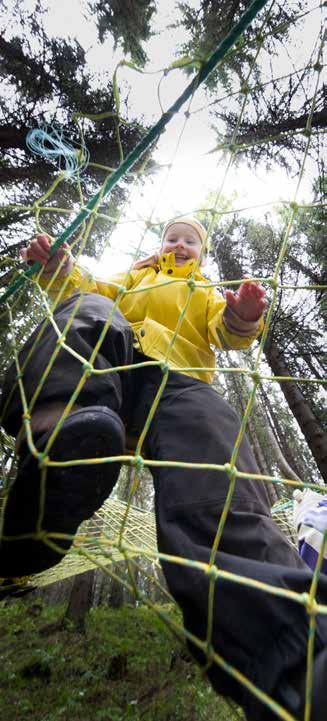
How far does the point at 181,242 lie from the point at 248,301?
0.67m

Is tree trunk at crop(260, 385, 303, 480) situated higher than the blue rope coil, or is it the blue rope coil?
tree trunk at crop(260, 385, 303, 480)

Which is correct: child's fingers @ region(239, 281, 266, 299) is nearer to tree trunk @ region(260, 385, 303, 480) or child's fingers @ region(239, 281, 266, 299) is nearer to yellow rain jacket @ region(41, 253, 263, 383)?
yellow rain jacket @ region(41, 253, 263, 383)

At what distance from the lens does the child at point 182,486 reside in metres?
0.58

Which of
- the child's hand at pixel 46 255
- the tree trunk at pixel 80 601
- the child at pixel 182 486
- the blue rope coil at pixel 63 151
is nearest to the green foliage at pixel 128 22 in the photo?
the blue rope coil at pixel 63 151

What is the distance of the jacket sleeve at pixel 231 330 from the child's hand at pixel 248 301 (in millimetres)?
20

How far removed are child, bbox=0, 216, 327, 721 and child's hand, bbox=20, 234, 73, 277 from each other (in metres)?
0.27

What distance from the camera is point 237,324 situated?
1177 mm

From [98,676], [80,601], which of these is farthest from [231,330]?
[80,601]

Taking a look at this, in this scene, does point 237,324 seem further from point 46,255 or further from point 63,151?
point 63,151

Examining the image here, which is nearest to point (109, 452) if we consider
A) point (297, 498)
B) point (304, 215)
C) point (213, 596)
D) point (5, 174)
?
point (213, 596)

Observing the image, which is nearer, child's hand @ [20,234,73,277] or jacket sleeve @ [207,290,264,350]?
jacket sleeve @ [207,290,264,350]

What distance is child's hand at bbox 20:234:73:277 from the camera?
1283 millimetres

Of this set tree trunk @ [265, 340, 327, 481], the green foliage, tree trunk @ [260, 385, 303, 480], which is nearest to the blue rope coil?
the green foliage

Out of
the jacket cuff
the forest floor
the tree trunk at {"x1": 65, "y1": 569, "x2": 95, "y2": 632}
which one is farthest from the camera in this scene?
the tree trunk at {"x1": 65, "y1": 569, "x2": 95, "y2": 632}
